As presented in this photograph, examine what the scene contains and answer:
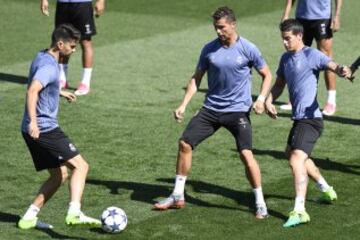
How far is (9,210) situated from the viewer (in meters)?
13.2

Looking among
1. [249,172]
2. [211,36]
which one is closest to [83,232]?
[249,172]

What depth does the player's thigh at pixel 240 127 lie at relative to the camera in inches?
520

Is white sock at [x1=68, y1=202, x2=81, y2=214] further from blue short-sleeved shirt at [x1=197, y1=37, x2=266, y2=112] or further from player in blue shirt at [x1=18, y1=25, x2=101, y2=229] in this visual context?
blue short-sleeved shirt at [x1=197, y1=37, x2=266, y2=112]

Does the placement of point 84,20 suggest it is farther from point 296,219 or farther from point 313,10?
point 296,219

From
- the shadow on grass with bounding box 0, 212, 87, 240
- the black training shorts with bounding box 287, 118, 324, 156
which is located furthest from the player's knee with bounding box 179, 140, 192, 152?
the shadow on grass with bounding box 0, 212, 87, 240

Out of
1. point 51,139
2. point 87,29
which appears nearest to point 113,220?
point 51,139

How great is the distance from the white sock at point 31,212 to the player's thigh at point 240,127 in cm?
247

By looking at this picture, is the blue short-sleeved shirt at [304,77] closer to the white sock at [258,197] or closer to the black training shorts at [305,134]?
the black training shorts at [305,134]

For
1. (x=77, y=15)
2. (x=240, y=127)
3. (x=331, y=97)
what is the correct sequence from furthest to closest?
(x=77, y=15) → (x=331, y=97) → (x=240, y=127)

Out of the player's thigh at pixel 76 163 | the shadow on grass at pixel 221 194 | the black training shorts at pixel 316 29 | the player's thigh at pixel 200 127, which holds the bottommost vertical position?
the shadow on grass at pixel 221 194

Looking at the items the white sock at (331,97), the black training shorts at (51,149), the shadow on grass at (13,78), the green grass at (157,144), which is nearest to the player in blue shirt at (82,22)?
the green grass at (157,144)

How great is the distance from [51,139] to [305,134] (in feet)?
9.67

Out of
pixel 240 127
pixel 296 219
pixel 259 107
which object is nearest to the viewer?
pixel 296 219

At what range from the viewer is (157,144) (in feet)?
53.7
